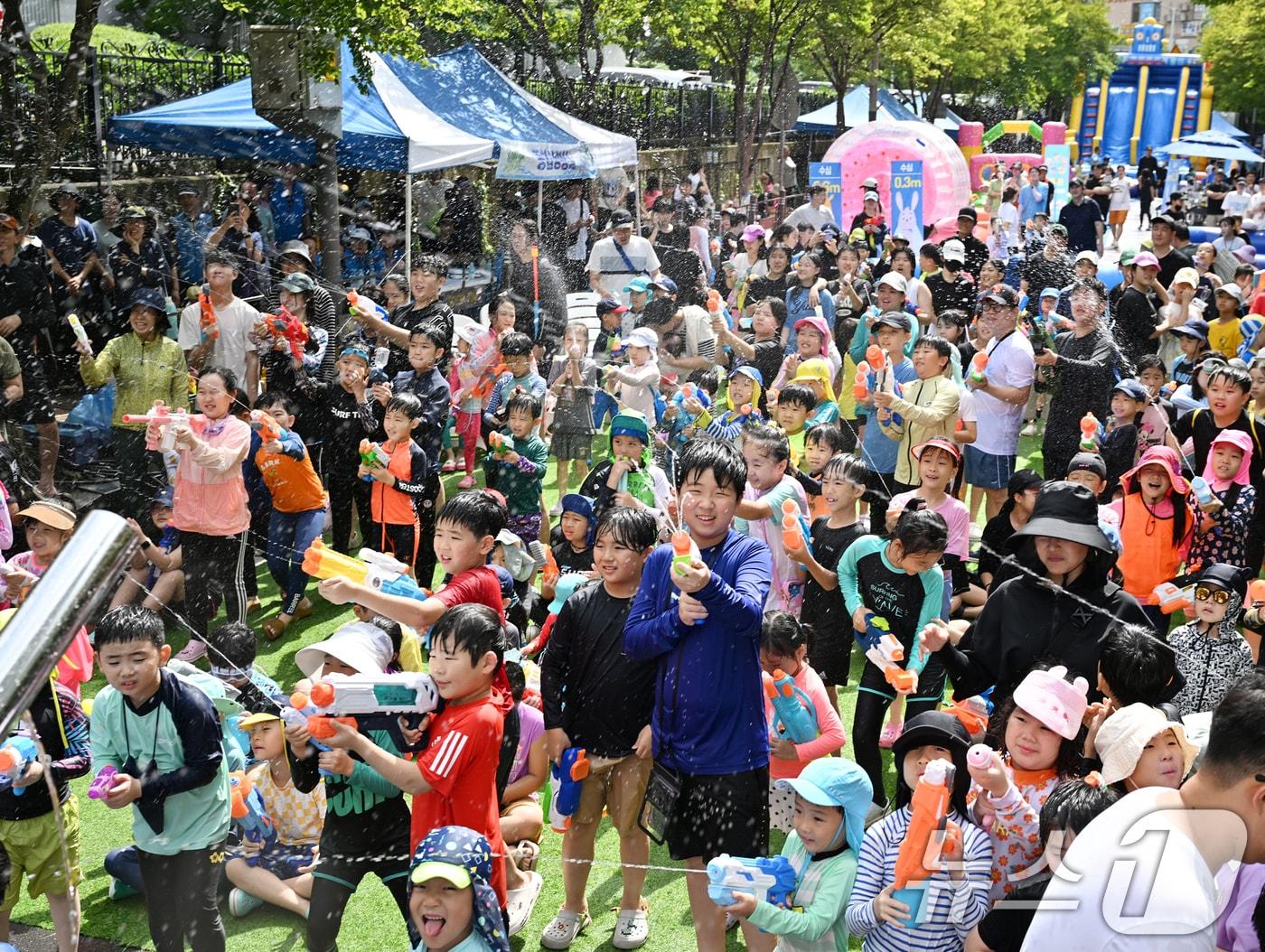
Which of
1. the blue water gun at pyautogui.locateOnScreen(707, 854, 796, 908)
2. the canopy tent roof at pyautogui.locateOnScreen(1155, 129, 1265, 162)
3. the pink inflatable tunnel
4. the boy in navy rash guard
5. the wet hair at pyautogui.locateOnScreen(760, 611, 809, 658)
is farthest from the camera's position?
the canopy tent roof at pyautogui.locateOnScreen(1155, 129, 1265, 162)

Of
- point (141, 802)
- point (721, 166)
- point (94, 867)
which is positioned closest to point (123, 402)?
point (94, 867)

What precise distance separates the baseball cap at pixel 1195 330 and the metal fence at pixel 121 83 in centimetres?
877

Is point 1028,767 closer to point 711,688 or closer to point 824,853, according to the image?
point 824,853

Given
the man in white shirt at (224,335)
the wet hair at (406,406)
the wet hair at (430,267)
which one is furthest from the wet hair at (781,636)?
the wet hair at (430,267)

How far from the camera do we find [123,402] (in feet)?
24.7

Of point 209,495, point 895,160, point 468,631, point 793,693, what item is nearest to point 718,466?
point 468,631

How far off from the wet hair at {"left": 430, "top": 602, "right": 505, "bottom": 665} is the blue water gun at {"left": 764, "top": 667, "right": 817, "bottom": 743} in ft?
4.18

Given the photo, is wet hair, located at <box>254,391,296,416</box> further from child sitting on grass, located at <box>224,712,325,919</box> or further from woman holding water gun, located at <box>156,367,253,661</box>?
child sitting on grass, located at <box>224,712,325,919</box>

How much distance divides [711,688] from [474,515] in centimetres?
113

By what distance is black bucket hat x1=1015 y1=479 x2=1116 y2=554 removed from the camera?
14.5 ft

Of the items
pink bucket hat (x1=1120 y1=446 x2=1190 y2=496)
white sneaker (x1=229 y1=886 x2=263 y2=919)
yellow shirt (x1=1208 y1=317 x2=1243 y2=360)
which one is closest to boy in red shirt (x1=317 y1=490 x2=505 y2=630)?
Answer: white sneaker (x1=229 y1=886 x2=263 y2=919)

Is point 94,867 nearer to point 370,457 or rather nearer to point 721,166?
point 370,457

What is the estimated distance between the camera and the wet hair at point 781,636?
4680 mm

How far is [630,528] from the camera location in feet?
13.9
